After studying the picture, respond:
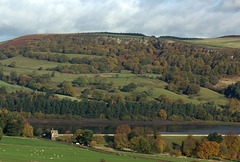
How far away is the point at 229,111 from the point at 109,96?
58.3 m

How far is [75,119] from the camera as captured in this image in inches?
6412

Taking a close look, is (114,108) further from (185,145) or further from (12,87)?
(185,145)

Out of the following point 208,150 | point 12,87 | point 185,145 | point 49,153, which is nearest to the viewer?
point 49,153

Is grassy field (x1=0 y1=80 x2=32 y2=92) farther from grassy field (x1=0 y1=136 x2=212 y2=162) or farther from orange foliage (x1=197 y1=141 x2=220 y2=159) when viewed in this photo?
orange foliage (x1=197 y1=141 x2=220 y2=159)

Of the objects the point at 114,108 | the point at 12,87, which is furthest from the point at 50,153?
the point at 12,87

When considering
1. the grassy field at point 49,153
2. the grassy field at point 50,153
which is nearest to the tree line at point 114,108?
the grassy field at point 50,153

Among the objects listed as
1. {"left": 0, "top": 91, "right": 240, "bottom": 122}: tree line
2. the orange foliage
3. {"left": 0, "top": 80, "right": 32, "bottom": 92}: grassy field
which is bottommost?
the orange foliage

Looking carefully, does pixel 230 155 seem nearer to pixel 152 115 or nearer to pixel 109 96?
pixel 152 115

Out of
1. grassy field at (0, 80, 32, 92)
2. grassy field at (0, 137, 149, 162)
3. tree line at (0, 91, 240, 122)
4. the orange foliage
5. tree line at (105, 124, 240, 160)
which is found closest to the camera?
grassy field at (0, 137, 149, 162)

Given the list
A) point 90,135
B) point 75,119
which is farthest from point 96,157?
point 75,119

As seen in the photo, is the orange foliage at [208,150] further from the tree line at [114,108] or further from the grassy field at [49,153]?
the tree line at [114,108]

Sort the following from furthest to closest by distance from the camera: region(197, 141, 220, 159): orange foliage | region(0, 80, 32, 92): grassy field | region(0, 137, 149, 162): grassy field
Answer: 1. region(0, 80, 32, 92): grassy field
2. region(197, 141, 220, 159): orange foliage
3. region(0, 137, 149, 162): grassy field

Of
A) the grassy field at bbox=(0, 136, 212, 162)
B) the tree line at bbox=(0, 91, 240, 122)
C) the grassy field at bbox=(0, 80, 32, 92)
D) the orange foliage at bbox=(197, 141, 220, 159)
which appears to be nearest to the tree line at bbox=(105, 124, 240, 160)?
the orange foliage at bbox=(197, 141, 220, 159)

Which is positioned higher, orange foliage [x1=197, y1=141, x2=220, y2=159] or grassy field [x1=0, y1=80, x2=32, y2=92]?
grassy field [x1=0, y1=80, x2=32, y2=92]
